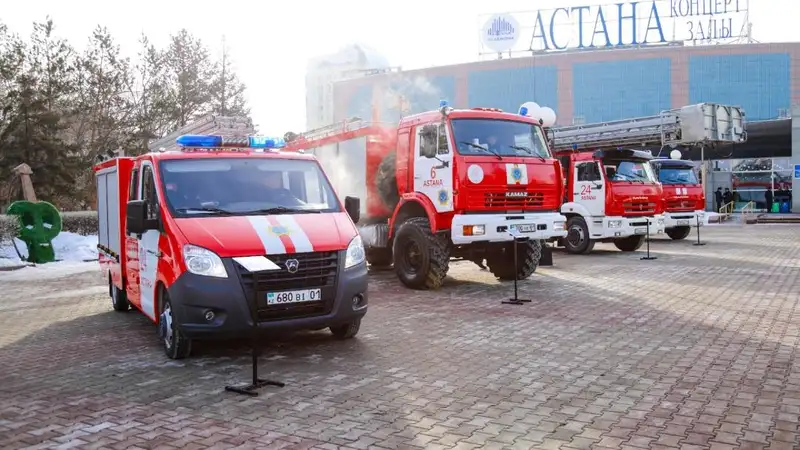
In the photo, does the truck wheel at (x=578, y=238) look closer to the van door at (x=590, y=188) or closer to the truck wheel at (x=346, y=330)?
the van door at (x=590, y=188)

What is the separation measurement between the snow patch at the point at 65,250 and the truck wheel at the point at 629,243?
13.6 metres

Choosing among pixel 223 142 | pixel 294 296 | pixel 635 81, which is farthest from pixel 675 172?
pixel 635 81

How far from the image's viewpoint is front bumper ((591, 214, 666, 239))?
17047mm

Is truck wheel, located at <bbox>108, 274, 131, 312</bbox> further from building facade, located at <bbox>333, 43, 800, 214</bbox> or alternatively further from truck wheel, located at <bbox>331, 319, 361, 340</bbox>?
building facade, located at <bbox>333, 43, 800, 214</bbox>

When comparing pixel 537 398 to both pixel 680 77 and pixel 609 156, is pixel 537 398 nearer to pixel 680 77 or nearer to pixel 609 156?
pixel 609 156

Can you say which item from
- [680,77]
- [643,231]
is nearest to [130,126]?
[643,231]

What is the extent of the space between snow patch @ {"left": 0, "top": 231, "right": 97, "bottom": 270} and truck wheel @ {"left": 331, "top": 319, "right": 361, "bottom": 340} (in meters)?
11.7

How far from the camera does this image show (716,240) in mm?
22281

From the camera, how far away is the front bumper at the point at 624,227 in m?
17.0

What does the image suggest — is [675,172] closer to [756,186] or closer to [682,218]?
[682,218]

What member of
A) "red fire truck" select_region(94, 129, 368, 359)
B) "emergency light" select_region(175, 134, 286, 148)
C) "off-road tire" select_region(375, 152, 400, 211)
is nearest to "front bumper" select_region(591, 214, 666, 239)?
"off-road tire" select_region(375, 152, 400, 211)

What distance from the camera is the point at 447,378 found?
597 centimetres

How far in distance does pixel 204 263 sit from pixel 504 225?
5.71 m

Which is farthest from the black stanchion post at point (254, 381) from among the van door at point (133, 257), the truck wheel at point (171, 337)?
the van door at point (133, 257)
